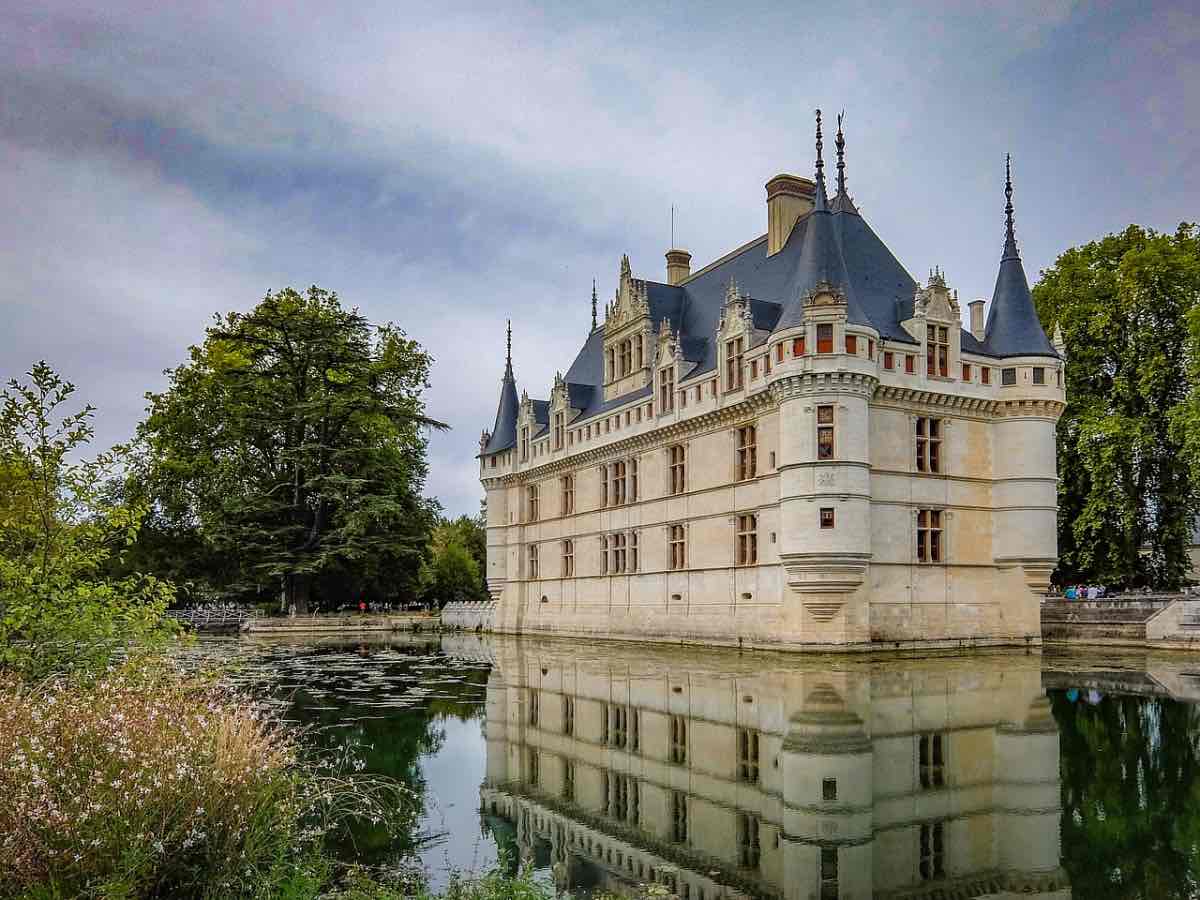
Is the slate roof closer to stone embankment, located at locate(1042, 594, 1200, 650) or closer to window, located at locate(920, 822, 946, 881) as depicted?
stone embankment, located at locate(1042, 594, 1200, 650)

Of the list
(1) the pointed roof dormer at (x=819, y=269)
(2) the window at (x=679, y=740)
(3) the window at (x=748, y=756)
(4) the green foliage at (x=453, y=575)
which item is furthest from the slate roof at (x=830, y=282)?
(4) the green foliage at (x=453, y=575)

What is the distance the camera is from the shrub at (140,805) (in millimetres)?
5352

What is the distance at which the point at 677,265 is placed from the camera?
132 ft

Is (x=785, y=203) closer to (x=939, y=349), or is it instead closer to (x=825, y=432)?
(x=939, y=349)

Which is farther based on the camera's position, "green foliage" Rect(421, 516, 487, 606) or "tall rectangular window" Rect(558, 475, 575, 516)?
"green foliage" Rect(421, 516, 487, 606)

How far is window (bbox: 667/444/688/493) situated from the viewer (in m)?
30.8

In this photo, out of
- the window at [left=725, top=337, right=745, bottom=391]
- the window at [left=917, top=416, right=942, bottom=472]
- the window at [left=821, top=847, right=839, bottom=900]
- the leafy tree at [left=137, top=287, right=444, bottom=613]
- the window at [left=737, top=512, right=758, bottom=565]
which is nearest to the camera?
the window at [left=821, top=847, right=839, bottom=900]

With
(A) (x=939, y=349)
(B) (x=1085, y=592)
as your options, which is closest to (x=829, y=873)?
(A) (x=939, y=349)

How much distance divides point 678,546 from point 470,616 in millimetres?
15366

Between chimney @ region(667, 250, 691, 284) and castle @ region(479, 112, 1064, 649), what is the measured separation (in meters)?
6.37

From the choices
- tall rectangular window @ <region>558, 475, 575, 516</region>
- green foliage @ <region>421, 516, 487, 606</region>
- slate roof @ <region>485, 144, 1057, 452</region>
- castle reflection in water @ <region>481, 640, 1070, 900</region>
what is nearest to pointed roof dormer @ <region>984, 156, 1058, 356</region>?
slate roof @ <region>485, 144, 1057, 452</region>

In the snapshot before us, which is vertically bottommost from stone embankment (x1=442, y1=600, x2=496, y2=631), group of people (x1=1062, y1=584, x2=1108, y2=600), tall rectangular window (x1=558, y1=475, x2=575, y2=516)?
stone embankment (x1=442, y1=600, x2=496, y2=631)

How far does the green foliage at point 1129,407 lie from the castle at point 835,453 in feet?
14.4

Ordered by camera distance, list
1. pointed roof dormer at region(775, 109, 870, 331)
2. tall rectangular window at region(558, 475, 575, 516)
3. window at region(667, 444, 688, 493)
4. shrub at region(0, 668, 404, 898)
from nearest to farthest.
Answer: shrub at region(0, 668, 404, 898)
pointed roof dormer at region(775, 109, 870, 331)
window at region(667, 444, 688, 493)
tall rectangular window at region(558, 475, 575, 516)
